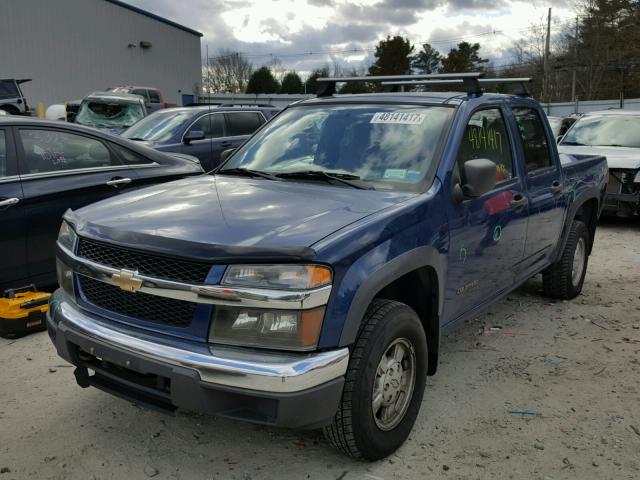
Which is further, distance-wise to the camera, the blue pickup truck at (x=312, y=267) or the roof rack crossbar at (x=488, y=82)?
the roof rack crossbar at (x=488, y=82)

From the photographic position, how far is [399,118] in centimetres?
367

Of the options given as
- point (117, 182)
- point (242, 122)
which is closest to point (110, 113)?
point (242, 122)

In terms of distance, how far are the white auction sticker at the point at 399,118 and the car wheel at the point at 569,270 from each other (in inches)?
97.0

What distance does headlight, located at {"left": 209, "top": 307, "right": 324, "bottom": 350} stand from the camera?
2.39 m

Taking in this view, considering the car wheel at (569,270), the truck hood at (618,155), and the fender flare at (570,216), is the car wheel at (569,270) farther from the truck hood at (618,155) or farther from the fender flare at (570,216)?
the truck hood at (618,155)

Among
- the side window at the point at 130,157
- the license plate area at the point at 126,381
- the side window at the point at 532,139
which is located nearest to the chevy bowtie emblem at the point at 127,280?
the license plate area at the point at 126,381

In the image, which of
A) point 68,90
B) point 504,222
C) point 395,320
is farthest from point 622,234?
point 68,90

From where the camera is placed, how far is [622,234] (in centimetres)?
890

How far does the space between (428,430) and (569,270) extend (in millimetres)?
2801

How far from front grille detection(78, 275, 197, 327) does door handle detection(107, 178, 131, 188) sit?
8.16 ft

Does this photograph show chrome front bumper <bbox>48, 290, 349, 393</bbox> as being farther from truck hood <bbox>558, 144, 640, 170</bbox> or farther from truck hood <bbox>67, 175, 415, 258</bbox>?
truck hood <bbox>558, 144, 640, 170</bbox>

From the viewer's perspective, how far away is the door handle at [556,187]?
473 centimetres

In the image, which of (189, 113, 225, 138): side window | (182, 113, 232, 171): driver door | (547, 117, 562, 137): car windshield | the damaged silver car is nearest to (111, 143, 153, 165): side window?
(182, 113, 232, 171): driver door

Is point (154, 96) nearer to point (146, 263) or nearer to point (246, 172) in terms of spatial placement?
point (246, 172)
